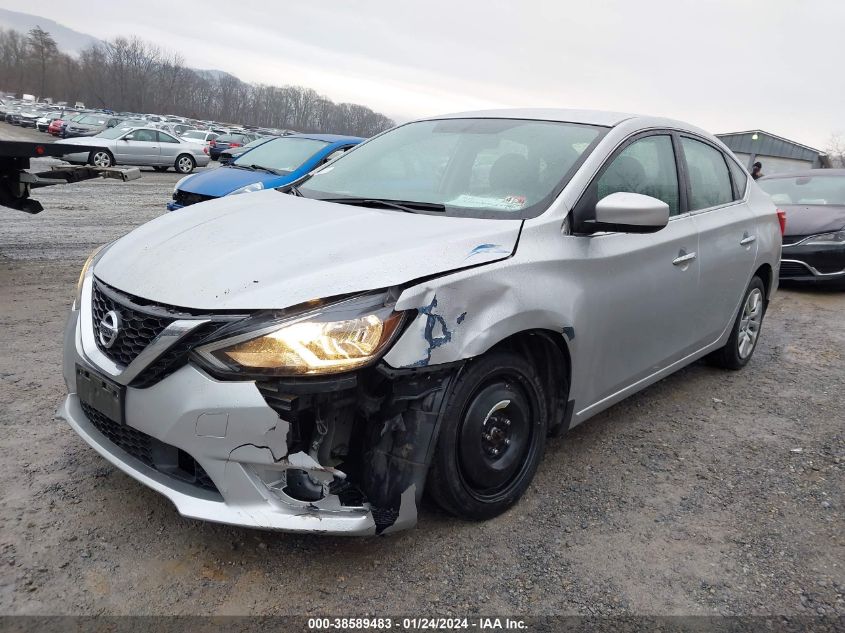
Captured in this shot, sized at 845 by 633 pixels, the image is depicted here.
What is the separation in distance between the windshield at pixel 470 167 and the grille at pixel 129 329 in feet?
4.06

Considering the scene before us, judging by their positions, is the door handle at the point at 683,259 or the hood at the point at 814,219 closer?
the door handle at the point at 683,259

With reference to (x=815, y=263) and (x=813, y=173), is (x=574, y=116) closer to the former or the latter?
(x=815, y=263)

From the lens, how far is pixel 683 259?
365cm

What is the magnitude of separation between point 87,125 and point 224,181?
34.3 m

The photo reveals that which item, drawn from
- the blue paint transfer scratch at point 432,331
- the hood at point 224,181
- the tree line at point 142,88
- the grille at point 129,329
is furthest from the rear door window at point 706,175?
the tree line at point 142,88

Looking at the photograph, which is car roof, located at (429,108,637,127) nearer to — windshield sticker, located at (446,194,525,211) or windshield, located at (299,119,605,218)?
windshield, located at (299,119,605,218)

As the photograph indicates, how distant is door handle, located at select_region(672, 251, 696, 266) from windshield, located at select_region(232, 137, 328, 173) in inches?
227

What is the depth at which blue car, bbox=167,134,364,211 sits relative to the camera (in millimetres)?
7973

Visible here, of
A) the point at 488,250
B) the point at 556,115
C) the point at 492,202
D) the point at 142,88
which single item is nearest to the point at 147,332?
the point at 488,250

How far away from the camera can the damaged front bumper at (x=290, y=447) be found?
2.19 m

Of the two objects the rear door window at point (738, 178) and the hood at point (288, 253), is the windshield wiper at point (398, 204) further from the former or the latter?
the rear door window at point (738, 178)

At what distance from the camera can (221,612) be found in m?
2.21

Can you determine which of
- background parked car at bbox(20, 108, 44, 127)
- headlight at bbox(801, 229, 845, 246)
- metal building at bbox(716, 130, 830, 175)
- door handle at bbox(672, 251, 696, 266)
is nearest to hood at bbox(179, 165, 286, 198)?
door handle at bbox(672, 251, 696, 266)

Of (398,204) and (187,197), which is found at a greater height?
(398,204)
